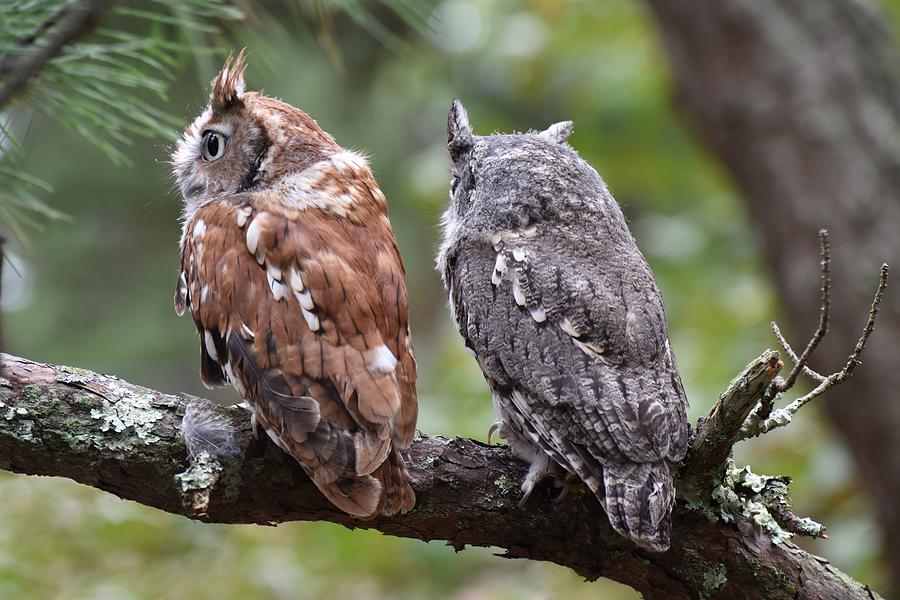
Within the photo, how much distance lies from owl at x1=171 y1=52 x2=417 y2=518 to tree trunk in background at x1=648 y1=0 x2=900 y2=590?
3.04 metres

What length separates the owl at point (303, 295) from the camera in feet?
7.70

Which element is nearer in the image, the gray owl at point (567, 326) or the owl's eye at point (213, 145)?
the gray owl at point (567, 326)

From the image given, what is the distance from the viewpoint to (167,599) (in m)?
3.43

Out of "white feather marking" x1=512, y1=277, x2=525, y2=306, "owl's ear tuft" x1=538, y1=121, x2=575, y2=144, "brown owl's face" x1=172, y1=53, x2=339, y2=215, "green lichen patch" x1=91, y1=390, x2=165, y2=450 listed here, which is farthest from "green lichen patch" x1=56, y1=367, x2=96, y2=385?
"owl's ear tuft" x1=538, y1=121, x2=575, y2=144

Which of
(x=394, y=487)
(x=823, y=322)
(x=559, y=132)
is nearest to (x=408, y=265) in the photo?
(x=559, y=132)

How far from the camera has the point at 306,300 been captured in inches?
98.3

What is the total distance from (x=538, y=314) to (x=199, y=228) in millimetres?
988

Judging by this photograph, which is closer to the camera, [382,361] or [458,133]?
[382,361]

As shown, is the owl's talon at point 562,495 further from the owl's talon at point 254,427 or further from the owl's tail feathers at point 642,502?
the owl's talon at point 254,427

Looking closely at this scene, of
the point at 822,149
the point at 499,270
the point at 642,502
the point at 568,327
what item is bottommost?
the point at 642,502

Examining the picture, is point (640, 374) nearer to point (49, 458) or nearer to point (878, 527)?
point (49, 458)

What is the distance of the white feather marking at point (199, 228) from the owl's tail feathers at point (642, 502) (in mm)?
1258

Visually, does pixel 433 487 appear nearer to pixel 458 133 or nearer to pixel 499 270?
pixel 499 270

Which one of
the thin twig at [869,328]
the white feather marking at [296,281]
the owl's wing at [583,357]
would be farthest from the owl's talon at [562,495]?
the white feather marking at [296,281]
